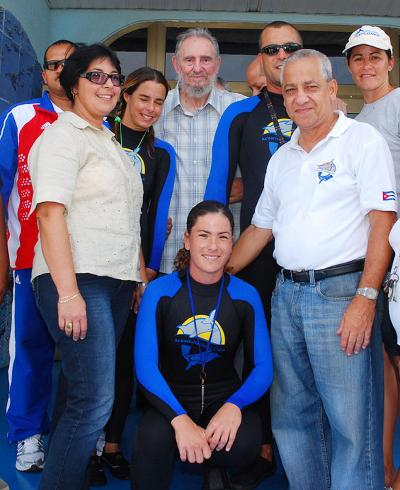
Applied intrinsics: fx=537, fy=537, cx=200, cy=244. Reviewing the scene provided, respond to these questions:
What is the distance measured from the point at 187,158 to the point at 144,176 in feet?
1.24

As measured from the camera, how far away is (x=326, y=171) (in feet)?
6.26

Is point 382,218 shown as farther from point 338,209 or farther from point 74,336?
point 74,336

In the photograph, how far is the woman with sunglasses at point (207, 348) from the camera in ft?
6.95

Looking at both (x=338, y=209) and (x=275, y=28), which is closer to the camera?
(x=338, y=209)

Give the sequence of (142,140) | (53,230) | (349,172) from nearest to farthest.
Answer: (53,230) < (349,172) < (142,140)

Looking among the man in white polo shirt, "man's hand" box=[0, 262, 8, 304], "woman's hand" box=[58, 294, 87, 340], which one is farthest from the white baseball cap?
"man's hand" box=[0, 262, 8, 304]

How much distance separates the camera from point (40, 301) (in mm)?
1861

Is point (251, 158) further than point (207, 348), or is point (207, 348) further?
point (251, 158)

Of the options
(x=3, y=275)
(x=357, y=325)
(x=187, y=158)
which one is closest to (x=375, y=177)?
(x=357, y=325)

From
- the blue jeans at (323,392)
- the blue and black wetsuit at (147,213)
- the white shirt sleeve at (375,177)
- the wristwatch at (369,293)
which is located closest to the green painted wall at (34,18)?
the blue and black wetsuit at (147,213)

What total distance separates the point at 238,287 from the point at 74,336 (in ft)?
2.68

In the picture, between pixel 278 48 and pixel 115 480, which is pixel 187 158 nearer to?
pixel 278 48

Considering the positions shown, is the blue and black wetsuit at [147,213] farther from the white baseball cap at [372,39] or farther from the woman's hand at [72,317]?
the white baseball cap at [372,39]

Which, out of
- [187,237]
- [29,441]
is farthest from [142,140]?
[29,441]
